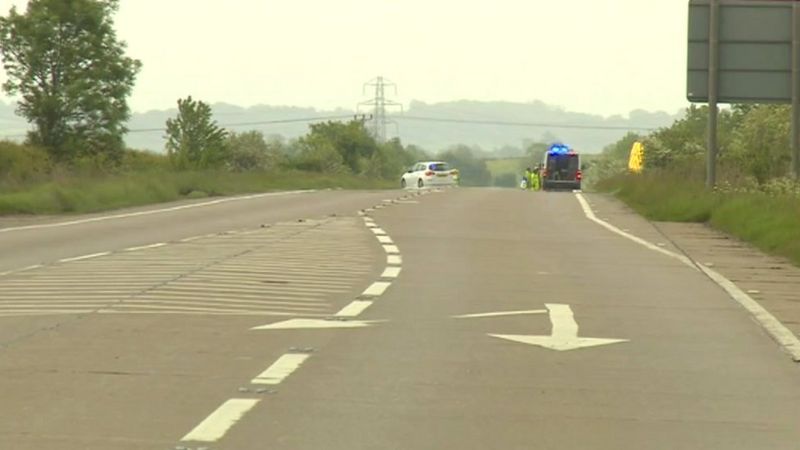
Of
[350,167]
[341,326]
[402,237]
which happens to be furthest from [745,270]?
[350,167]

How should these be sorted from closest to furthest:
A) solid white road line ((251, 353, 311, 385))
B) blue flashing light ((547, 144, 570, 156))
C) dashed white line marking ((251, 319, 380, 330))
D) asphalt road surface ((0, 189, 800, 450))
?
asphalt road surface ((0, 189, 800, 450)) < solid white road line ((251, 353, 311, 385)) < dashed white line marking ((251, 319, 380, 330)) < blue flashing light ((547, 144, 570, 156))

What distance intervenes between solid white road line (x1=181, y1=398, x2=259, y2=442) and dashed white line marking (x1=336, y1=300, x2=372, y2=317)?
4.36 metres

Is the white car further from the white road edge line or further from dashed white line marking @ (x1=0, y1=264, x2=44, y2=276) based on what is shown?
dashed white line marking @ (x1=0, y1=264, x2=44, y2=276)

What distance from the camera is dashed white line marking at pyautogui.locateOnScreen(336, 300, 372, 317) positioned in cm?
1361

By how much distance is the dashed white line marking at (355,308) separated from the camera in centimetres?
Answer: 1361

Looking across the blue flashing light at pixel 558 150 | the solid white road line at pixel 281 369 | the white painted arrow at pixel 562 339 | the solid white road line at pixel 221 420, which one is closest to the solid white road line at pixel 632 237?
the white painted arrow at pixel 562 339

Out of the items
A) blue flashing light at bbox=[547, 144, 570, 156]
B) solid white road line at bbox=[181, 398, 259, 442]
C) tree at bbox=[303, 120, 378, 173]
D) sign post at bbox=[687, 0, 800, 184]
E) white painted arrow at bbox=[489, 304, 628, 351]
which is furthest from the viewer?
tree at bbox=[303, 120, 378, 173]

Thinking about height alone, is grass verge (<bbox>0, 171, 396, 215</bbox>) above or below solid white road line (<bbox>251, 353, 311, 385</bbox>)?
below

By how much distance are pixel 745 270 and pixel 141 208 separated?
19.2 meters

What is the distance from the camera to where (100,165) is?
5544 cm

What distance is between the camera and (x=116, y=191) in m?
39.8

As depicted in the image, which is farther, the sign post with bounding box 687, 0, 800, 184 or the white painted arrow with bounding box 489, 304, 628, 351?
the sign post with bounding box 687, 0, 800, 184

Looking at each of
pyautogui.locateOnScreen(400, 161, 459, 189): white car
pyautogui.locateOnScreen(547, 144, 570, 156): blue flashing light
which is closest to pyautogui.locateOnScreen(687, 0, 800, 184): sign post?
pyautogui.locateOnScreen(400, 161, 459, 189): white car

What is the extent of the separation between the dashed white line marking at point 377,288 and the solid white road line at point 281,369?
4.44m
